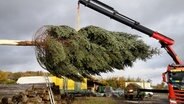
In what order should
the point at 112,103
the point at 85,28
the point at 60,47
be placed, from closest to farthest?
the point at 60,47 < the point at 85,28 < the point at 112,103

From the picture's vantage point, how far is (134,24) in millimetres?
21547

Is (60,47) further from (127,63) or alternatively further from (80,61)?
(127,63)

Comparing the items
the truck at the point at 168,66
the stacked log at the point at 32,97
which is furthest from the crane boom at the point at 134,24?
the stacked log at the point at 32,97

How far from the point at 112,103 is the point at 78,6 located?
671 centimetres

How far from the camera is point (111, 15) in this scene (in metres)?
21.1

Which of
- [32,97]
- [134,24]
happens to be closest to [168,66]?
[134,24]

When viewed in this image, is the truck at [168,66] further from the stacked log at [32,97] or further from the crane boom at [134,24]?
the stacked log at [32,97]

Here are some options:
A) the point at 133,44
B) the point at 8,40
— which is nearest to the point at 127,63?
the point at 133,44

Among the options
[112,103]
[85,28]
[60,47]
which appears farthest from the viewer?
[112,103]

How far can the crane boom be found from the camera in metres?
20.6

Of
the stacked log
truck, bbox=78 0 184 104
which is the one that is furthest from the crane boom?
the stacked log

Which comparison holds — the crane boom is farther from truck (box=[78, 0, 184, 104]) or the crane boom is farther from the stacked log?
the stacked log

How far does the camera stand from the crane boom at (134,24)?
67.7ft

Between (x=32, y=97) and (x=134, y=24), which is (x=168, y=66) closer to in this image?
(x=134, y=24)
